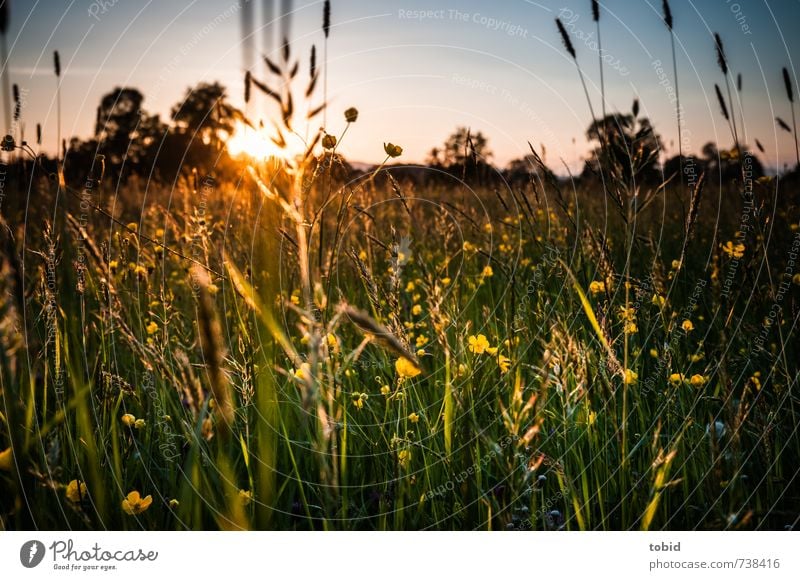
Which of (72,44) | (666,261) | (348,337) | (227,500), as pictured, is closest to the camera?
(227,500)

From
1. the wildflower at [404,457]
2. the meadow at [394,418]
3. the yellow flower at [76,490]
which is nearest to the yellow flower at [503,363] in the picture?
the meadow at [394,418]

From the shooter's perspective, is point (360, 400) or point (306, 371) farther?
point (360, 400)

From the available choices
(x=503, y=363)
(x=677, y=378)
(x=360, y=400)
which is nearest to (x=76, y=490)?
(x=360, y=400)

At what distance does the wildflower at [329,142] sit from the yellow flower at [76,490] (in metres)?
1.05

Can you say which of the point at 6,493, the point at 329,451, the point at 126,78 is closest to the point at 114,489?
A: the point at 6,493

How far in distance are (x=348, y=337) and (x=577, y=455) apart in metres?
1.14

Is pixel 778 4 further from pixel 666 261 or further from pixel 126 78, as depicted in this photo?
pixel 126 78

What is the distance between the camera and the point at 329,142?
1.31 meters

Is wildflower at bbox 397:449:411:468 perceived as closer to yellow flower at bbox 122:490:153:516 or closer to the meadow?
the meadow

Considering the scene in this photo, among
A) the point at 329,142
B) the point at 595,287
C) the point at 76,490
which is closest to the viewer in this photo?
the point at 329,142

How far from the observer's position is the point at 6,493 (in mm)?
1511

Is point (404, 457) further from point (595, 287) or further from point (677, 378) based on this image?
point (595, 287)
